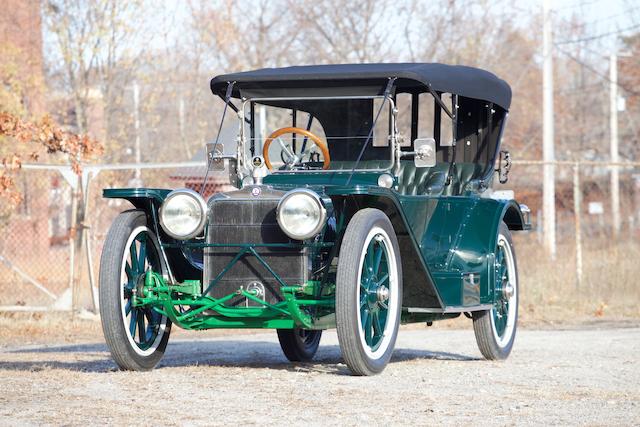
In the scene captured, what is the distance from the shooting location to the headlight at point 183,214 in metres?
8.10

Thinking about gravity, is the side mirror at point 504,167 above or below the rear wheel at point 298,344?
above

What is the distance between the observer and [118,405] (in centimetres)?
678

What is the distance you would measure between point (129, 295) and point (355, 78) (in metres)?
2.31

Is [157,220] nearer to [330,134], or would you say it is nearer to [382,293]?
[382,293]

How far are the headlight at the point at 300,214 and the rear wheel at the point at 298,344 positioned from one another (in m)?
2.04

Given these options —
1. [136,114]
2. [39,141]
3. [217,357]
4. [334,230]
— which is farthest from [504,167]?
[136,114]

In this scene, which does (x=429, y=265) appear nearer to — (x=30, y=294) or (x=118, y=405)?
(x=118, y=405)

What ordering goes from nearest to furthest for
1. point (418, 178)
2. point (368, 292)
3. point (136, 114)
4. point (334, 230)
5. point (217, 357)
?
point (368, 292) → point (334, 230) → point (418, 178) → point (217, 357) → point (136, 114)

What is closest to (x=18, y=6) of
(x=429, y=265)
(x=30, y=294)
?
(x=30, y=294)

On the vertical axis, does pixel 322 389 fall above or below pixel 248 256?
below

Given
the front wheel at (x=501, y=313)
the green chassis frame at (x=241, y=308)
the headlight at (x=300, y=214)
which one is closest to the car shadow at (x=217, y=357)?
the front wheel at (x=501, y=313)

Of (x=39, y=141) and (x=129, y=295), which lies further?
(x=39, y=141)

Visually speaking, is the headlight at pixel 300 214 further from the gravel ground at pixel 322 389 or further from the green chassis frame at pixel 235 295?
the gravel ground at pixel 322 389

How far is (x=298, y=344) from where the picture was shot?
991 cm
